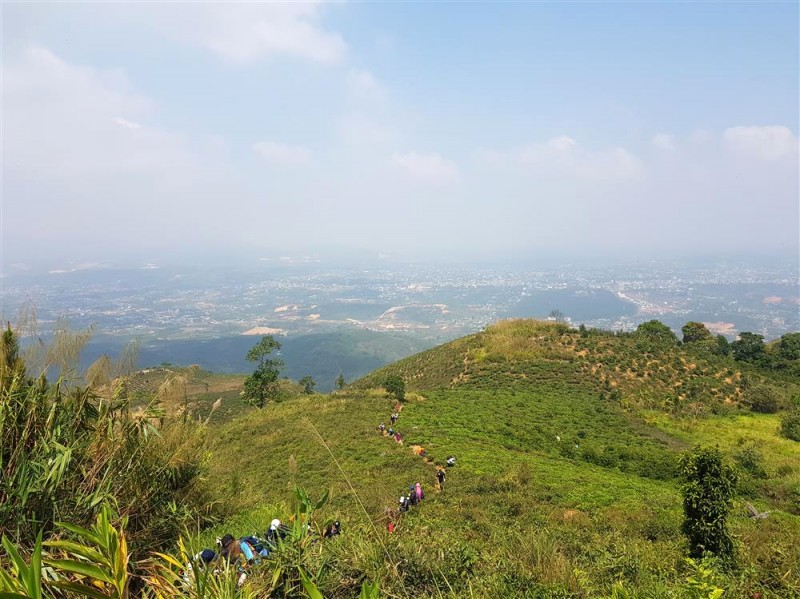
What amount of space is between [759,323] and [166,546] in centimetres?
18586

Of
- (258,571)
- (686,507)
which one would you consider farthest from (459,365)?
(258,571)

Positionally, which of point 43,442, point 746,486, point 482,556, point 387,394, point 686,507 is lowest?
point 387,394

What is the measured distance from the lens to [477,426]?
19922 mm

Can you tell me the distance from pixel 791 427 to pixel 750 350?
19832mm

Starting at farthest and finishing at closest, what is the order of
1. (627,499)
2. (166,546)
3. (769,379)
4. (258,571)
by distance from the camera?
(769,379) < (627,499) < (166,546) < (258,571)

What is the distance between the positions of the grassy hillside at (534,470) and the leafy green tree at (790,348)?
726cm

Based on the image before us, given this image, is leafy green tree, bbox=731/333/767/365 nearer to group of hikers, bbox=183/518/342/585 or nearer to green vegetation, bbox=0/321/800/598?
green vegetation, bbox=0/321/800/598

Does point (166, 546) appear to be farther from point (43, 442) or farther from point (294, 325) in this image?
point (294, 325)

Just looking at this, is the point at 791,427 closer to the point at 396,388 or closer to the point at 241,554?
the point at 396,388

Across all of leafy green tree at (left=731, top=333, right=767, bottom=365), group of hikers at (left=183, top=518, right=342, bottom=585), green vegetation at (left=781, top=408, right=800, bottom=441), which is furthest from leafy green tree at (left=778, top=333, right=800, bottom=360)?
group of hikers at (left=183, top=518, right=342, bottom=585)

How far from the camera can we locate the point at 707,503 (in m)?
6.82

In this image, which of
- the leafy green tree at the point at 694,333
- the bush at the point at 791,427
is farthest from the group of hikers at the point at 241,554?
the leafy green tree at the point at 694,333

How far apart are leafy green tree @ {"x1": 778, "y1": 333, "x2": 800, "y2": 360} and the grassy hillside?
7.26m

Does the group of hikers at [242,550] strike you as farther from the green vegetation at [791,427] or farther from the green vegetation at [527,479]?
the green vegetation at [791,427]
